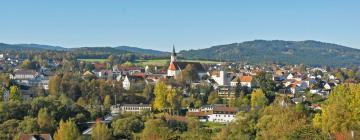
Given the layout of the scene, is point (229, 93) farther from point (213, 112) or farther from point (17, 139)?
point (17, 139)

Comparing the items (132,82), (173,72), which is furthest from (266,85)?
(173,72)

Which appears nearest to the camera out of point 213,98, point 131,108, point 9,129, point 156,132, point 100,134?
point 156,132

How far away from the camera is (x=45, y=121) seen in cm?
3691

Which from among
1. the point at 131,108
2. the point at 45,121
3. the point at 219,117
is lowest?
the point at 219,117

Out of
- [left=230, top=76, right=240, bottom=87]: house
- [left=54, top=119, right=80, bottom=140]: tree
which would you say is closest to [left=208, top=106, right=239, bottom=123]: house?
[left=230, top=76, right=240, bottom=87]: house

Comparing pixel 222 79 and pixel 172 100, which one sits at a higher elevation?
pixel 222 79

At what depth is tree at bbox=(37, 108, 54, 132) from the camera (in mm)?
36388

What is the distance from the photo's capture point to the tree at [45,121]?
36388mm

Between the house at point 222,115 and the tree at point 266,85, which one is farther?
the tree at point 266,85

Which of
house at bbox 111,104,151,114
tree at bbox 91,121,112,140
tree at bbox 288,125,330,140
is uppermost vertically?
tree at bbox 288,125,330,140

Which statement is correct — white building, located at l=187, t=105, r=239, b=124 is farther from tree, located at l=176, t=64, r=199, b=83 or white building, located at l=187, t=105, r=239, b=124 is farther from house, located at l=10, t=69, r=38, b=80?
house, located at l=10, t=69, r=38, b=80

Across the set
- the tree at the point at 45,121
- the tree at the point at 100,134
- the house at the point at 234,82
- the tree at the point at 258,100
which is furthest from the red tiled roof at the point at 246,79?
the tree at the point at 100,134

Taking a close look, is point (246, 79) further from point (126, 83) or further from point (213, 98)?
point (126, 83)

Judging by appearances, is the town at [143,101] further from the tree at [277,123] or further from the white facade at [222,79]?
the tree at [277,123]
